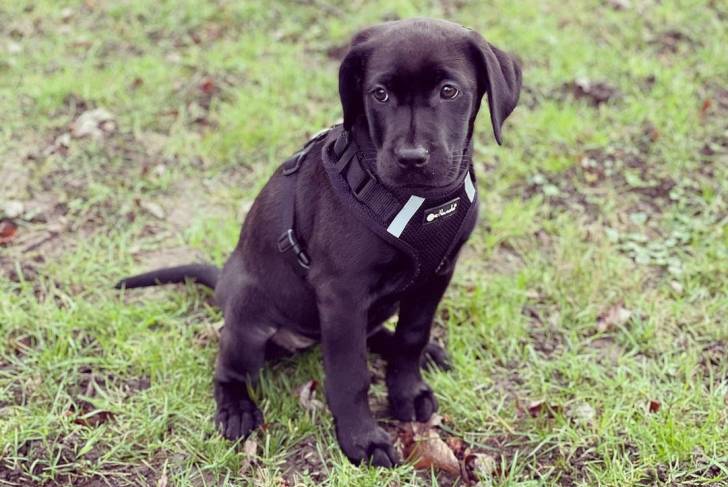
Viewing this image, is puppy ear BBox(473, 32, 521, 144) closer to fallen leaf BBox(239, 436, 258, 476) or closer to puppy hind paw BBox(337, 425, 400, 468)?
puppy hind paw BBox(337, 425, 400, 468)

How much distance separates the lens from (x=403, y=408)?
10.4 ft

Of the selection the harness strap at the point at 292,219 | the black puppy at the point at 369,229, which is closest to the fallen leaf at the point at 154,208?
the black puppy at the point at 369,229

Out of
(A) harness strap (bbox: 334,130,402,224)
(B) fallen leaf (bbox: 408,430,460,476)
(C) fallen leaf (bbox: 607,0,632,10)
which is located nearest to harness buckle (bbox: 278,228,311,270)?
(A) harness strap (bbox: 334,130,402,224)

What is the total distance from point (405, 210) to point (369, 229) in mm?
122

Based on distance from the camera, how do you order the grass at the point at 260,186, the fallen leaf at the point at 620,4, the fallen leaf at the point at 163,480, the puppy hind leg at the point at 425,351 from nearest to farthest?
1. the fallen leaf at the point at 163,480
2. the grass at the point at 260,186
3. the puppy hind leg at the point at 425,351
4. the fallen leaf at the point at 620,4

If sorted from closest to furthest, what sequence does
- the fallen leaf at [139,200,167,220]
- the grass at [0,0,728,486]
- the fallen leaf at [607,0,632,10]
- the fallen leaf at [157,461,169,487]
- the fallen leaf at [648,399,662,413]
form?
1. the fallen leaf at [157,461,169,487]
2. the grass at [0,0,728,486]
3. the fallen leaf at [648,399,662,413]
4. the fallen leaf at [139,200,167,220]
5. the fallen leaf at [607,0,632,10]

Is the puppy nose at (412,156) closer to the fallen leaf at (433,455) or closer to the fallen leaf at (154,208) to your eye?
the fallen leaf at (433,455)

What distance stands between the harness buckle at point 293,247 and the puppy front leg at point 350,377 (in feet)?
0.50

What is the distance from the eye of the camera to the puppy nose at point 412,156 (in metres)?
2.42

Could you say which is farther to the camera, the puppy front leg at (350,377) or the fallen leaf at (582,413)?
the fallen leaf at (582,413)

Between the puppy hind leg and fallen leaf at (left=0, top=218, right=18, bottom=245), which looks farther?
fallen leaf at (left=0, top=218, right=18, bottom=245)

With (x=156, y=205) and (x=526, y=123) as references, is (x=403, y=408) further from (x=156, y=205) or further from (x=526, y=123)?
(x=526, y=123)

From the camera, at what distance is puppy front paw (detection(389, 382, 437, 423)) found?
316cm

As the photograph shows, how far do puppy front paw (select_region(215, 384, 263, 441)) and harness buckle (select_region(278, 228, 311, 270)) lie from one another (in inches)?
24.8
